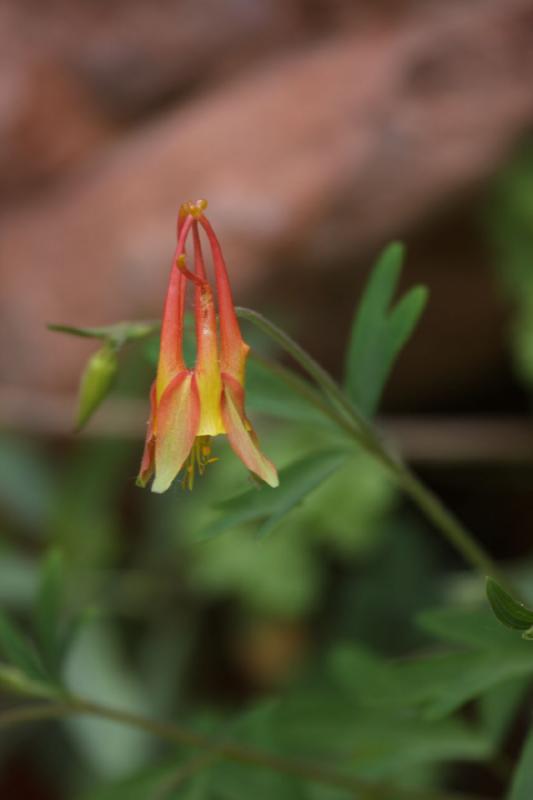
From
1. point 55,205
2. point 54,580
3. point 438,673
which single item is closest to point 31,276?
point 55,205

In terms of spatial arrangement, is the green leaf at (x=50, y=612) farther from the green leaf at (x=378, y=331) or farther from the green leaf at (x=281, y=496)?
the green leaf at (x=378, y=331)

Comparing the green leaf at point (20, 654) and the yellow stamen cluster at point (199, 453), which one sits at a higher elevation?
the yellow stamen cluster at point (199, 453)

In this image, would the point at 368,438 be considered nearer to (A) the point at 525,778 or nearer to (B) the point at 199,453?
(B) the point at 199,453

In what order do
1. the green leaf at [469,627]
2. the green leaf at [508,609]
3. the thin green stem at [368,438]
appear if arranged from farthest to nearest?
the green leaf at [469,627] → the thin green stem at [368,438] → the green leaf at [508,609]

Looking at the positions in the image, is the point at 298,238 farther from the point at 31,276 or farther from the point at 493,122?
the point at 31,276

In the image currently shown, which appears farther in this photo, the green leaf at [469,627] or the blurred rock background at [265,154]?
the blurred rock background at [265,154]

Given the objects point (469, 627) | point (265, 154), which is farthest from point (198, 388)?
point (265, 154)

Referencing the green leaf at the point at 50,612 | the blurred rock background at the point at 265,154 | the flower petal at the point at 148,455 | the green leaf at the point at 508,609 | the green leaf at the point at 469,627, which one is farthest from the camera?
the blurred rock background at the point at 265,154

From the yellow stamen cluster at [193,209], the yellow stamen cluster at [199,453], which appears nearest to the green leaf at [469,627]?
the yellow stamen cluster at [199,453]

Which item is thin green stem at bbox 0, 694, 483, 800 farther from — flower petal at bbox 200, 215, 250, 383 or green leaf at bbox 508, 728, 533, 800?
flower petal at bbox 200, 215, 250, 383
